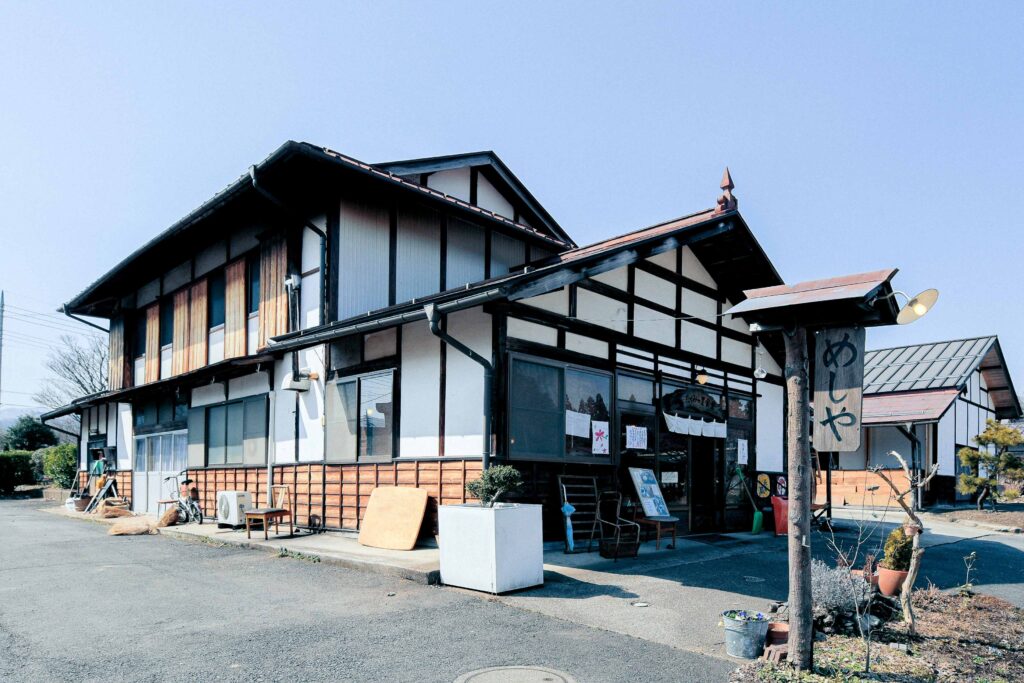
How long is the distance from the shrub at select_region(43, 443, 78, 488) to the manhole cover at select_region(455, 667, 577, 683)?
24.4 metres

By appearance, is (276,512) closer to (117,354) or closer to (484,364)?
(484,364)

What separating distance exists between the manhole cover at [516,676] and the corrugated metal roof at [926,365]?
21.1 m

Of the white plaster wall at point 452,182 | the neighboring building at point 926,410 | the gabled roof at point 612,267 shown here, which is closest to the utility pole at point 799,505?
the gabled roof at point 612,267

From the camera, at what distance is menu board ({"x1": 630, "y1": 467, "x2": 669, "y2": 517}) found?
1066 cm

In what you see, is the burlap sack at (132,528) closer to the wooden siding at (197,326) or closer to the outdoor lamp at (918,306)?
the wooden siding at (197,326)

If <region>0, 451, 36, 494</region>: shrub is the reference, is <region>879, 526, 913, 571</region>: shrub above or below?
Result: above

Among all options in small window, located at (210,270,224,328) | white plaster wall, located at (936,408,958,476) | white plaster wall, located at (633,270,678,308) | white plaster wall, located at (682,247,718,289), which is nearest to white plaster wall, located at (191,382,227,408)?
small window, located at (210,270,224,328)

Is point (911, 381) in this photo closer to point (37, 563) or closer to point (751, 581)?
point (751, 581)

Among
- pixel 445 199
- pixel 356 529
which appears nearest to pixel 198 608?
pixel 356 529

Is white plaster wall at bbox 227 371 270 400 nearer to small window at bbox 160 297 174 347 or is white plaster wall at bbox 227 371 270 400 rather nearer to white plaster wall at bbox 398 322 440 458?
small window at bbox 160 297 174 347

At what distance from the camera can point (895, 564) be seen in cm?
711

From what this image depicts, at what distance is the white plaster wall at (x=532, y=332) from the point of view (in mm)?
9320

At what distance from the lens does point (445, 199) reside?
12.1m

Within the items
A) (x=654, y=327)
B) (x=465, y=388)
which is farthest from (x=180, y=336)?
(x=654, y=327)
